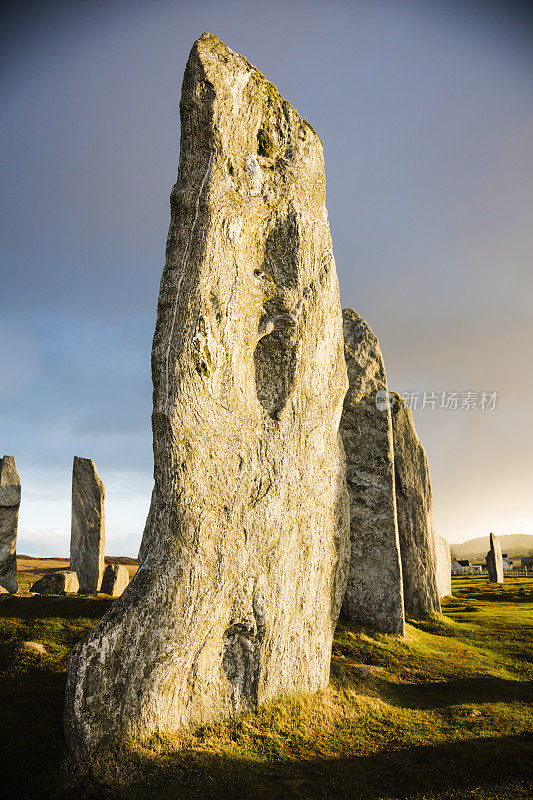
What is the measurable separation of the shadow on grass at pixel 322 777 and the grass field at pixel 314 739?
0.04ft

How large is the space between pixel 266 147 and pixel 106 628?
5.64 m

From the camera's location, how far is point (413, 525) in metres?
12.5

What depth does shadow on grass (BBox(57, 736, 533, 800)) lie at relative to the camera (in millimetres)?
4152

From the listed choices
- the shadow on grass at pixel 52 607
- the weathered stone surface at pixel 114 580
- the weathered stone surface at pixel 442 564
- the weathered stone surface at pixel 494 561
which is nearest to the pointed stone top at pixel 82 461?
the weathered stone surface at pixel 114 580

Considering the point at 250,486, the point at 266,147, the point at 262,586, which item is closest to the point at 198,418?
the point at 250,486

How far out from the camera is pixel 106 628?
15.6 ft

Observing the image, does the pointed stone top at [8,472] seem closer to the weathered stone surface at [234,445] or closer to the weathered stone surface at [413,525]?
the weathered stone surface at [413,525]

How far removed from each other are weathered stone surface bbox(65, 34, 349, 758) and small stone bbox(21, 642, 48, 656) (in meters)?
2.47

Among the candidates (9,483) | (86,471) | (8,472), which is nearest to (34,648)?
(9,483)

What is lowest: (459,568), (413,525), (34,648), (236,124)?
(459,568)

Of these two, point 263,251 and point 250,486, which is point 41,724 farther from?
point 263,251

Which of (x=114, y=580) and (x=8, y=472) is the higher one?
(x=8, y=472)

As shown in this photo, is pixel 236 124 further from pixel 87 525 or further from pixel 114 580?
pixel 87 525

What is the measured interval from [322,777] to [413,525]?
840 centimetres
